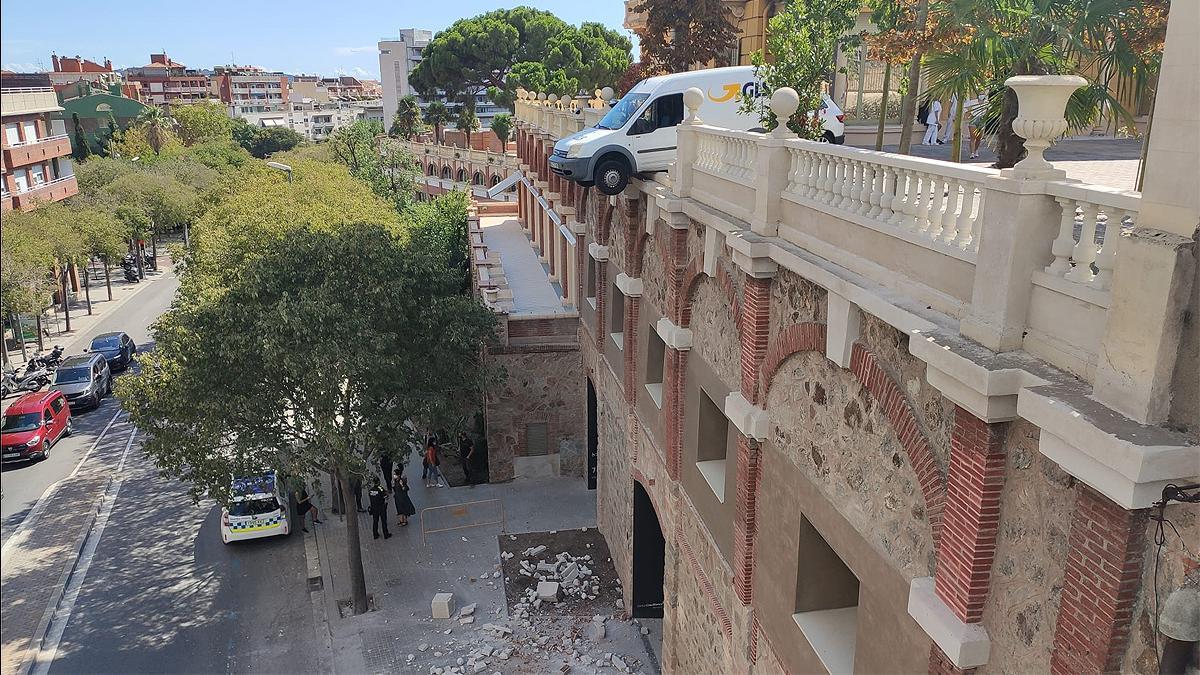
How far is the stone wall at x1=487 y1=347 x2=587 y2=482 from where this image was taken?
2272 centimetres

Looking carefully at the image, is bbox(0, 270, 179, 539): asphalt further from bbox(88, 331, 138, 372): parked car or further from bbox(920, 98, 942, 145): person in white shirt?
bbox(920, 98, 942, 145): person in white shirt

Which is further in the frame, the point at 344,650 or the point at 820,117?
the point at 344,650

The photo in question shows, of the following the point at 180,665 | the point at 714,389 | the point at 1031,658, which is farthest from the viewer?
the point at 180,665

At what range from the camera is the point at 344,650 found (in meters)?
15.9

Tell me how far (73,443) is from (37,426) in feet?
5.88

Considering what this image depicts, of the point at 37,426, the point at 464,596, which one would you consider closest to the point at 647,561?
the point at 464,596

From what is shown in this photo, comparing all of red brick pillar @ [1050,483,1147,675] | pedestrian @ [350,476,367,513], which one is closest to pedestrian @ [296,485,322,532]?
pedestrian @ [350,476,367,513]

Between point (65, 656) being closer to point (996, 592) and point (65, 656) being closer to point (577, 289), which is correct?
point (577, 289)

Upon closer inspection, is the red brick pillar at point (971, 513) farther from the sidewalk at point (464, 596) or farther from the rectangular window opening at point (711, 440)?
the sidewalk at point (464, 596)

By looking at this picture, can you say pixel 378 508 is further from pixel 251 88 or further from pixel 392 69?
pixel 251 88

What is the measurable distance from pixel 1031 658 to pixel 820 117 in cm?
1012

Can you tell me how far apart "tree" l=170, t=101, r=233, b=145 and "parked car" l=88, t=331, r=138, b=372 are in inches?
2152

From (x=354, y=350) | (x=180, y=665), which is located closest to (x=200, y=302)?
(x=354, y=350)

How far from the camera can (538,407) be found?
75.7 feet
